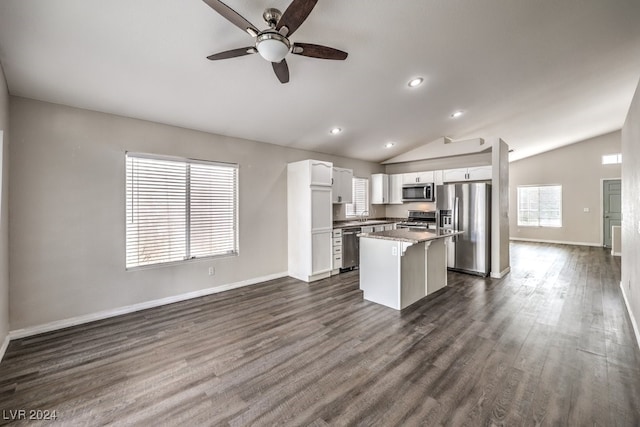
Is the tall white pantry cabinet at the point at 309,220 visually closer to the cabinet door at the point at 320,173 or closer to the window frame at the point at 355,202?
the cabinet door at the point at 320,173

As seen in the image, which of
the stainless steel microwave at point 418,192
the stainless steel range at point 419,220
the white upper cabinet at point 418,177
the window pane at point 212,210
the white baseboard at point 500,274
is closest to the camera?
the window pane at point 212,210

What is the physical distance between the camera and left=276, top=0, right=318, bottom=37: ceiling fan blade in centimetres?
168

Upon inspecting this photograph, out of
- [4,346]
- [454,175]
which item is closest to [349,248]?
[454,175]

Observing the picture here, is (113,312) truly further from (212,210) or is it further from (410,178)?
(410,178)

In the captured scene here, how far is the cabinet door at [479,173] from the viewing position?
5.73 m

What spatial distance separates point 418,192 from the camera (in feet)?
21.7

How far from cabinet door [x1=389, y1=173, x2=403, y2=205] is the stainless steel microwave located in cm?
18

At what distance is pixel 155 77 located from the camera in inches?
113

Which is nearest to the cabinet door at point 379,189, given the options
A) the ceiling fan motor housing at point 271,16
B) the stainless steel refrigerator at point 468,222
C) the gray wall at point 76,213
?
the stainless steel refrigerator at point 468,222

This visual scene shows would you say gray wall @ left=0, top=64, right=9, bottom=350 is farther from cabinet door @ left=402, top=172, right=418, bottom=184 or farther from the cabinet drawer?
cabinet door @ left=402, top=172, right=418, bottom=184

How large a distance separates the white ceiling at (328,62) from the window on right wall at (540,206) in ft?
16.0

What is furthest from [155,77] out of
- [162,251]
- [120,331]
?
[120,331]

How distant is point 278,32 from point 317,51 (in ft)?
1.40

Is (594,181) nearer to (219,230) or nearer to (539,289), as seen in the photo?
(539,289)
